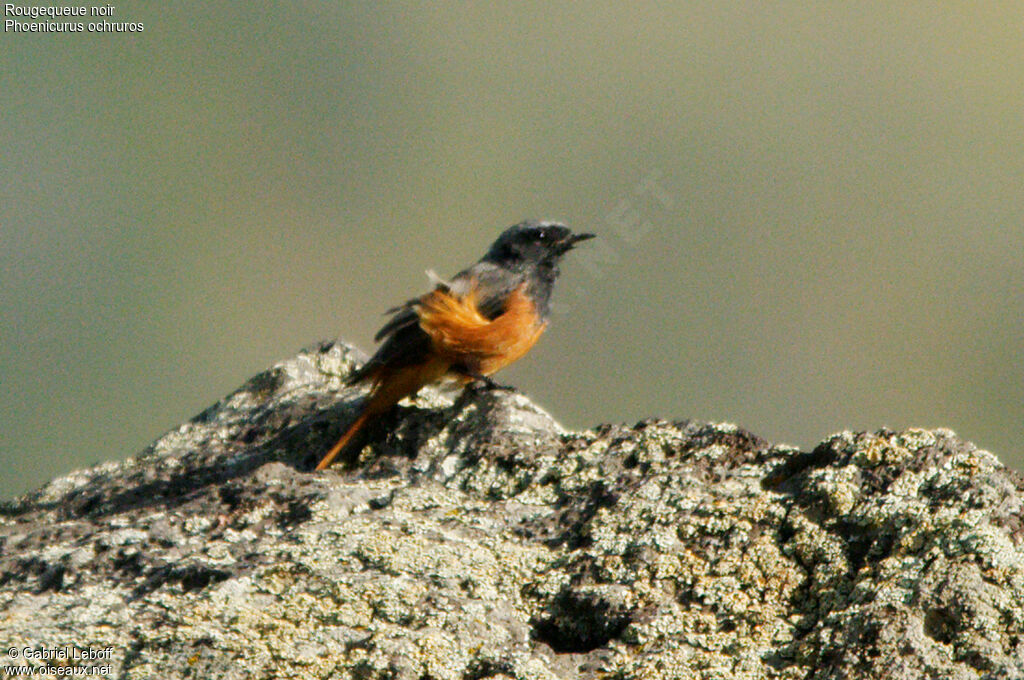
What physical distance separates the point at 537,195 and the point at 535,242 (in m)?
79.3

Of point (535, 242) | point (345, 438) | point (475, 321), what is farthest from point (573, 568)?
point (535, 242)

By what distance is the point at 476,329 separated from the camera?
7.39 metres

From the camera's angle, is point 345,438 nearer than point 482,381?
Yes

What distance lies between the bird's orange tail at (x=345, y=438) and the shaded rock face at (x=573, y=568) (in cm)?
46

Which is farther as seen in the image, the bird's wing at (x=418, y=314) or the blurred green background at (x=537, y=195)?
the blurred green background at (x=537, y=195)

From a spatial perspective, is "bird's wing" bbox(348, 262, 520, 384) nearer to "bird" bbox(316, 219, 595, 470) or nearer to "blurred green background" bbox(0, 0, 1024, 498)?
"bird" bbox(316, 219, 595, 470)

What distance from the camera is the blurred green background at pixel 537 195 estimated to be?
52719 mm

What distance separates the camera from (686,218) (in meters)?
75.4

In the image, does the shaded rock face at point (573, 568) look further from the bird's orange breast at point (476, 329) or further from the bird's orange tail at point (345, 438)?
the bird's orange breast at point (476, 329)

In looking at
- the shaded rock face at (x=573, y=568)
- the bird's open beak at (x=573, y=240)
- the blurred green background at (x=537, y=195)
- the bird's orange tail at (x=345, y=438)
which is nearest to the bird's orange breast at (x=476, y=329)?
the bird's open beak at (x=573, y=240)

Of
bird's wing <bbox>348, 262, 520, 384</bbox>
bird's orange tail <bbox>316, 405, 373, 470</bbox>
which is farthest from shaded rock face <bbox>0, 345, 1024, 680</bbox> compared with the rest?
bird's wing <bbox>348, 262, 520, 384</bbox>

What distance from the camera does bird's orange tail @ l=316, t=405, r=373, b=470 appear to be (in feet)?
17.2

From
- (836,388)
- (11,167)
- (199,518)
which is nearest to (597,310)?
(836,388)

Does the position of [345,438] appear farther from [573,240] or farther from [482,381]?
[573,240]
